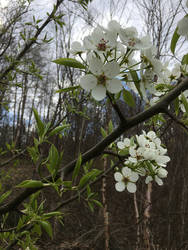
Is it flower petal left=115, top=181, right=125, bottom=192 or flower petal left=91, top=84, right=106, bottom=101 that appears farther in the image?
flower petal left=115, top=181, right=125, bottom=192

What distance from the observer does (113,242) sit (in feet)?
13.7

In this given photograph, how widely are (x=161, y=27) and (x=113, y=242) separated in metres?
4.11

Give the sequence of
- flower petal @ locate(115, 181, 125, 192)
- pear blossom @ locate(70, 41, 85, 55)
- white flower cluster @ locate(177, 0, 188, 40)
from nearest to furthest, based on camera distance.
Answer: white flower cluster @ locate(177, 0, 188, 40), pear blossom @ locate(70, 41, 85, 55), flower petal @ locate(115, 181, 125, 192)

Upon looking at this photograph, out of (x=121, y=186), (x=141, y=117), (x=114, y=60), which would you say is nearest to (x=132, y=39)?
(x=114, y=60)

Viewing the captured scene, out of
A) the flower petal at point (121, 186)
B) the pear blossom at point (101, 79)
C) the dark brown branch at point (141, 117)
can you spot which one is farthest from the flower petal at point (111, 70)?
the flower petal at point (121, 186)

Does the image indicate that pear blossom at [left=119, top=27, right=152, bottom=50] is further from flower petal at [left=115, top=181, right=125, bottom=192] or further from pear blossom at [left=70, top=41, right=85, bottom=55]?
flower petal at [left=115, top=181, right=125, bottom=192]

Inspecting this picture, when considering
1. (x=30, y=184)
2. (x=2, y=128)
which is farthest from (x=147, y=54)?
(x=2, y=128)

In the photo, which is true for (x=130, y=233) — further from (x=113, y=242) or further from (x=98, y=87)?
(x=98, y=87)

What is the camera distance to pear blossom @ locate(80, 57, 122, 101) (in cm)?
43

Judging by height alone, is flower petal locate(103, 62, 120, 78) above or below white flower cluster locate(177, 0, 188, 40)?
below

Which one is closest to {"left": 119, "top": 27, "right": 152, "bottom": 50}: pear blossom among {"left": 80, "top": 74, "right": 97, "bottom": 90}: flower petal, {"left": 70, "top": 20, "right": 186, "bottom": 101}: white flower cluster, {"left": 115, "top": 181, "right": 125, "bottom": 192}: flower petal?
{"left": 70, "top": 20, "right": 186, "bottom": 101}: white flower cluster

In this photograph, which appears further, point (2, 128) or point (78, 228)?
point (2, 128)

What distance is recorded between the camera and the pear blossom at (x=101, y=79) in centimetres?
43

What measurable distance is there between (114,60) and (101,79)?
Answer: 2.4 inches
